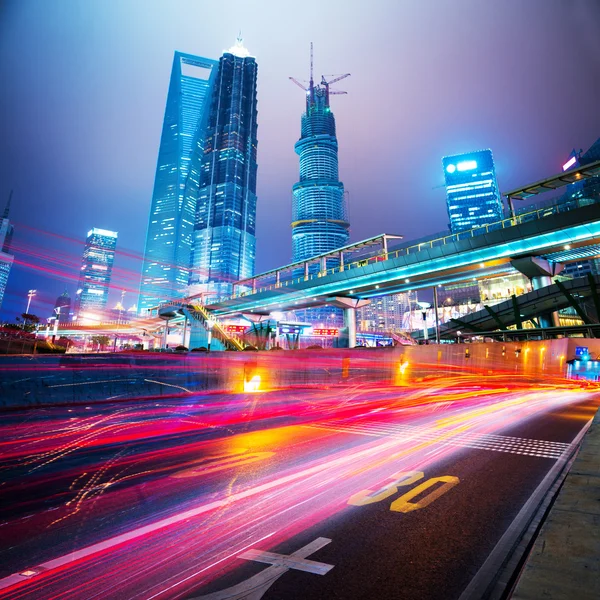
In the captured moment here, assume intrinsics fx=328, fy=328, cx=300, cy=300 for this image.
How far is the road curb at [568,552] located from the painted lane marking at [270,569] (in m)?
1.55

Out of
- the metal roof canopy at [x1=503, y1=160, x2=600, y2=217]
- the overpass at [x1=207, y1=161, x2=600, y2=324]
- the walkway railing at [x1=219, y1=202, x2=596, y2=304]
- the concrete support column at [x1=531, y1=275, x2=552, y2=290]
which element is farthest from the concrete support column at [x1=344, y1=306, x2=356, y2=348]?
the metal roof canopy at [x1=503, y1=160, x2=600, y2=217]

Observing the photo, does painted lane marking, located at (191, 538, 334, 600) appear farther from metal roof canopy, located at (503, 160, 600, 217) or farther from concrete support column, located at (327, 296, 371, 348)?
concrete support column, located at (327, 296, 371, 348)

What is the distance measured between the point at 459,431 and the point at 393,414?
2733 millimetres

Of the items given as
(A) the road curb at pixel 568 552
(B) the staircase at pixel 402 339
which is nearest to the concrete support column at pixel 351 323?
(B) the staircase at pixel 402 339

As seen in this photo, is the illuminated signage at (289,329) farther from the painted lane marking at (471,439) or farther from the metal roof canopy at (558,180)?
the painted lane marking at (471,439)

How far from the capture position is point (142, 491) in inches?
175

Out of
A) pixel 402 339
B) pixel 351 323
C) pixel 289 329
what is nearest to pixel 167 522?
pixel 351 323

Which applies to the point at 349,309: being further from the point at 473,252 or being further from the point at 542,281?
the point at 542,281

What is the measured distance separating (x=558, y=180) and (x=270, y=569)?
4674 cm

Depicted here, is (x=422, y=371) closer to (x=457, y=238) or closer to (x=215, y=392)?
(x=457, y=238)

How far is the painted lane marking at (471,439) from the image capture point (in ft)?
23.0

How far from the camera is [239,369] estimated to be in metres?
17.7

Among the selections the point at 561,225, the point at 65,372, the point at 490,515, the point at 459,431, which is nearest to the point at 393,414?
the point at 459,431

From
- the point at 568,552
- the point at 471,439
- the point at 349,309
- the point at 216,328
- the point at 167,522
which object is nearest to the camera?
the point at 568,552
